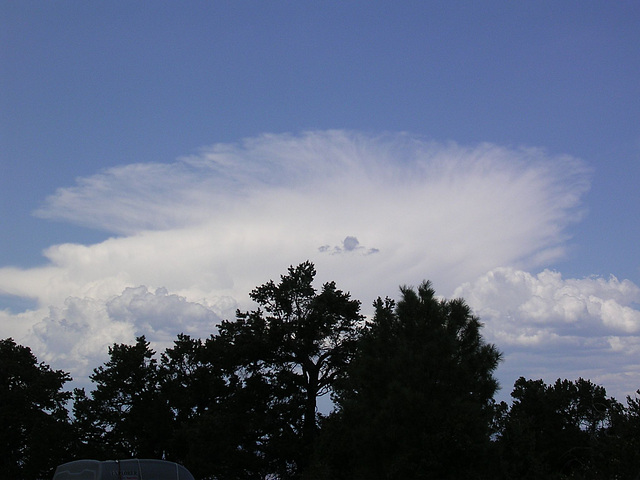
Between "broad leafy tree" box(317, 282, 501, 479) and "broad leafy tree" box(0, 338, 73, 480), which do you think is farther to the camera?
"broad leafy tree" box(0, 338, 73, 480)

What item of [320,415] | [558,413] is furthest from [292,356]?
[558,413]

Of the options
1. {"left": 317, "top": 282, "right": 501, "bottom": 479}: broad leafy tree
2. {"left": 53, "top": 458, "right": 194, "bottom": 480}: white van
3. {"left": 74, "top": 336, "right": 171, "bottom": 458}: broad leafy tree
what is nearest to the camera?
{"left": 53, "top": 458, "right": 194, "bottom": 480}: white van

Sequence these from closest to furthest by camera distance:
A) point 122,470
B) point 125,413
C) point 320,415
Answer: point 122,470 < point 320,415 < point 125,413

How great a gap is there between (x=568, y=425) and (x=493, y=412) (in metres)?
20.0

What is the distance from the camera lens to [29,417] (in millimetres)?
52844

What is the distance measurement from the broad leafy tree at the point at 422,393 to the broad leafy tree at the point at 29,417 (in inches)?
1127

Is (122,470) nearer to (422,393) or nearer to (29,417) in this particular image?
(422,393)

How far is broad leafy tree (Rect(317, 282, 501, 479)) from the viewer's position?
23.0 metres

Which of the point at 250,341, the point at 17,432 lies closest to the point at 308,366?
the point at 250,341

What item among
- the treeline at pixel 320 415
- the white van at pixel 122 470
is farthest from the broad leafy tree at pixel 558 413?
the white van at pixel 122 470

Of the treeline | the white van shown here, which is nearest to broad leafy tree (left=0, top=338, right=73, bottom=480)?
the treeline

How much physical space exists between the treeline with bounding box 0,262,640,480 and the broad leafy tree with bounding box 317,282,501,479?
0.17 feet

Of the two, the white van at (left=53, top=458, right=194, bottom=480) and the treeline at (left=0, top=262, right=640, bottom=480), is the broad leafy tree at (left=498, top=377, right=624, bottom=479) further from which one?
the white van at (left=53, top=458, right=194, bottom=480)

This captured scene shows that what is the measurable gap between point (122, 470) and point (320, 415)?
27613 mm
